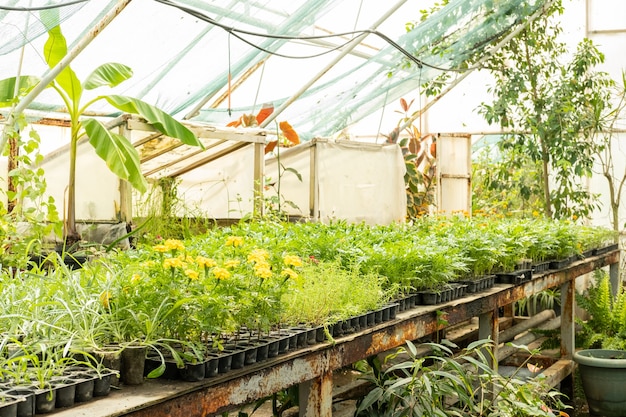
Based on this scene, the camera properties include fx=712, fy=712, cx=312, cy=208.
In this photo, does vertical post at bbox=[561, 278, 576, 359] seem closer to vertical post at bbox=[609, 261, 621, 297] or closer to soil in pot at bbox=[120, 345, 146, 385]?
vertical post at bbox=[609, 261, 621, 297]

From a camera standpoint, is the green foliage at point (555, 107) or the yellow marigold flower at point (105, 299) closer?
the yellow marigold flower at point (105, 299)

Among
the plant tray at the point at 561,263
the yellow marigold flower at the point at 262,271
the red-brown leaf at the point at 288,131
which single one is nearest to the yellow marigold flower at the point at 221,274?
the yellow marigold flower at the point at 262,271

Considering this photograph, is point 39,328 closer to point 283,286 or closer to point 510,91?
point 283,286

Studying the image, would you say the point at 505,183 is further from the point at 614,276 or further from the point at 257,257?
the point at 257,257

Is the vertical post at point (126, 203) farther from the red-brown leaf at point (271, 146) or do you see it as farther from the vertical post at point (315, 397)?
the vertical post at point (315, 397)

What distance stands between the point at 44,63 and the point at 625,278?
6.50m

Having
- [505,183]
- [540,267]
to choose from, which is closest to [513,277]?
[540,267]

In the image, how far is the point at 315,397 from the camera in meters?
2.34

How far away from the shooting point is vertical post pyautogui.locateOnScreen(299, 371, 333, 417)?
2.32 meters

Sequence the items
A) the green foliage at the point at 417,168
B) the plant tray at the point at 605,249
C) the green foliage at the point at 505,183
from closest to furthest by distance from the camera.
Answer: the plant tray at the point at 605,249 < the green foliage at the point at 505,183 < the green foliage at the point at 417,168

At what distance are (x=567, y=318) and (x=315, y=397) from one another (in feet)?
12.4

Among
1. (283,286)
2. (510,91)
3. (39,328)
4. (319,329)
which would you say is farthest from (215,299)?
(510,91)

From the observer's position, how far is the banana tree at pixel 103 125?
448cm

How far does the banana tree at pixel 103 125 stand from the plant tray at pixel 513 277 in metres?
2.29
